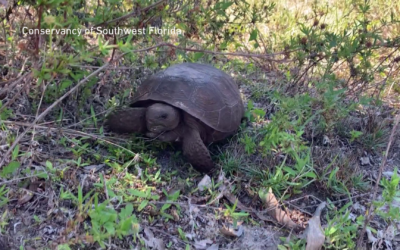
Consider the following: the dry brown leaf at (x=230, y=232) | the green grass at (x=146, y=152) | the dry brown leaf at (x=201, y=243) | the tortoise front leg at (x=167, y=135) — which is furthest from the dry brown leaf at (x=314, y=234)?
the tortoise front leg at (x=167, y=135)

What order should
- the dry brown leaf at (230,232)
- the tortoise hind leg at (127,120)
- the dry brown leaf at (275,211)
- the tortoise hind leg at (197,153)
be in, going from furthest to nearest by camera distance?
the tortoise hind leg at (127,120)
the tortoise hind leg at (197,153)
the dry brown leaf at (275,211)
the dry brown leaf at (230,232)

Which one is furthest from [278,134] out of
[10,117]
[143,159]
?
[10,117]

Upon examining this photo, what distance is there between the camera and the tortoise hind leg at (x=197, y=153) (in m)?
2.83

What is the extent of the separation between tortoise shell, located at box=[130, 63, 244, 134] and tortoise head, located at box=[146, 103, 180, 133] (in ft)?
0.16

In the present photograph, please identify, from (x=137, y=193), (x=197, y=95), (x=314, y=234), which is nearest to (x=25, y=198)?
(x=137, y=193)

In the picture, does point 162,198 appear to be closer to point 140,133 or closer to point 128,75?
point 140,133

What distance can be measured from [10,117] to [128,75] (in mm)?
1097

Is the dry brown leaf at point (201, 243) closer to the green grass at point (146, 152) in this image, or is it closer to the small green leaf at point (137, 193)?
the green grass at point (146, 152)

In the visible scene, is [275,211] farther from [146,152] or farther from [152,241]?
[146,152]

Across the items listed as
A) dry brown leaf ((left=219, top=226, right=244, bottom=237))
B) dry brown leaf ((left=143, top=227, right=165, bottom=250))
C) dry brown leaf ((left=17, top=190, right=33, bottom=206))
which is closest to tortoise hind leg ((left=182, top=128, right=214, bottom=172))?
dry brown leaf ((left=219, top=226, right=244, bottom=237))

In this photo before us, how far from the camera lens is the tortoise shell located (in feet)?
9.57

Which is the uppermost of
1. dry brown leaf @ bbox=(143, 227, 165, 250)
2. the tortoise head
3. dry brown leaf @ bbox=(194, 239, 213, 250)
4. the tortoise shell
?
the tortoise shell

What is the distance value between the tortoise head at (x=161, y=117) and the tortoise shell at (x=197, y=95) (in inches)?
1.9

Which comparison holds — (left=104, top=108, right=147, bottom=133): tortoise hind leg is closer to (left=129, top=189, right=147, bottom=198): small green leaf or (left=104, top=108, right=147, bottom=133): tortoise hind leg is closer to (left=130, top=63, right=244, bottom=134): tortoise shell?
(left=130, top=63, right=244, bottom=134): tortoise shell
